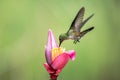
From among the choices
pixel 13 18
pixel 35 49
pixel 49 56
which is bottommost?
pixel 49 56

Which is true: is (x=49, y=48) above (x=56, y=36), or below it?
below

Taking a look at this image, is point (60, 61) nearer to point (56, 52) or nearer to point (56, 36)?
point (56, 52)

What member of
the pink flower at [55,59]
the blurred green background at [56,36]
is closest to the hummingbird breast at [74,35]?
the pink flower at [55,59]

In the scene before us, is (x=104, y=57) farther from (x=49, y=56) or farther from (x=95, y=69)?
(x=49, y=56)

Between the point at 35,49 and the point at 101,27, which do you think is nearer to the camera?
the point at 35,49

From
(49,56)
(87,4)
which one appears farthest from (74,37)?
(87,4)

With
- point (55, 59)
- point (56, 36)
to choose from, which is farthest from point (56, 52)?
point (56, 36)
